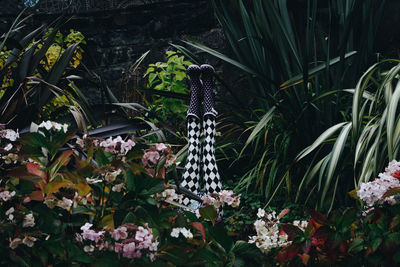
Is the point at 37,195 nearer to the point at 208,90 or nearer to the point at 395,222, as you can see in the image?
the point at 395,222

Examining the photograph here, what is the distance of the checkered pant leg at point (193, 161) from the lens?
7.31 ft

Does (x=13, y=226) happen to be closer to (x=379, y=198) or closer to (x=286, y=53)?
(x=379, y=198)

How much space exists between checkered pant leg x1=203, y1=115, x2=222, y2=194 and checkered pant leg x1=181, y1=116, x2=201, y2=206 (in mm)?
44

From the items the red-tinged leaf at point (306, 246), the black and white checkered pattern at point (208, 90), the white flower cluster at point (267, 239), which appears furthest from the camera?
the black and white checkered pattern at point (208, 90)

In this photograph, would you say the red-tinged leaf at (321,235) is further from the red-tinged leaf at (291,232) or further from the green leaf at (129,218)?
the green leaf at (129,218)

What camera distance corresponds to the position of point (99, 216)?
45.6 inches

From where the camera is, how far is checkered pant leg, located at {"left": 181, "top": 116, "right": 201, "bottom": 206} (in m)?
2.23

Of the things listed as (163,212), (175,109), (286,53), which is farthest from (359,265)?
(175,109)

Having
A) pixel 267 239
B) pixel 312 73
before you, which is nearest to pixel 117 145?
pixel 267 239

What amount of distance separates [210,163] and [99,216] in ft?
3.67

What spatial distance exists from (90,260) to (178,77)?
224 centimetres

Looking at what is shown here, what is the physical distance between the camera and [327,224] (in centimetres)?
121

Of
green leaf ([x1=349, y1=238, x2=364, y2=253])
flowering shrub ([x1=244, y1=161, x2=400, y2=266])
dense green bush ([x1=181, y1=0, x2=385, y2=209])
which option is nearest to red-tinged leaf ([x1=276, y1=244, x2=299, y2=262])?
flowering shrub ([x1=244, y1=161, x2=400, y2=266])

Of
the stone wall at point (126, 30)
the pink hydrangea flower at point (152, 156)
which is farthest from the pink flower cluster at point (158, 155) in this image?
the stone wall at point (126, 30)
